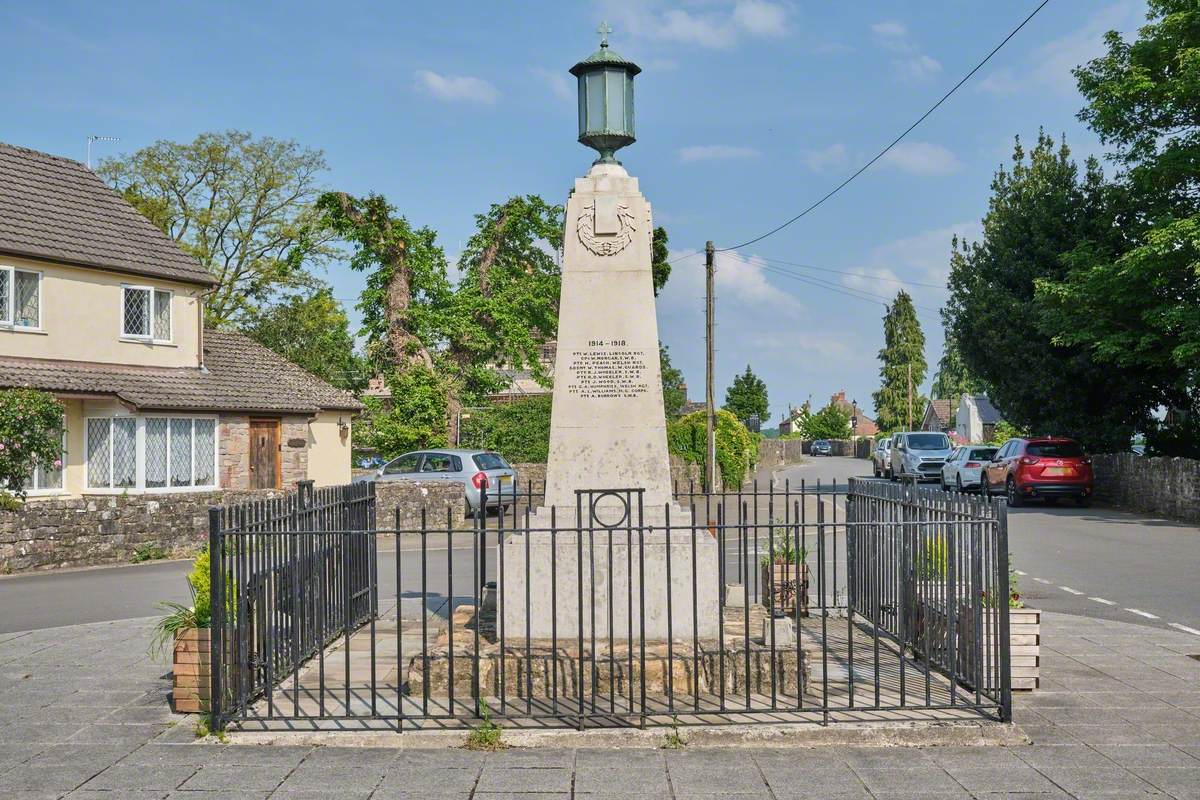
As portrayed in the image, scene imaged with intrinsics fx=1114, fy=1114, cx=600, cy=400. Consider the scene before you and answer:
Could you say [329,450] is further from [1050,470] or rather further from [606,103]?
[606,103]

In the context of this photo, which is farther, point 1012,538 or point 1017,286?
point 1017,286

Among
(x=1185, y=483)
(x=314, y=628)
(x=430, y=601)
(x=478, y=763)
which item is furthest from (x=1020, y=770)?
(x=1185, y=483)

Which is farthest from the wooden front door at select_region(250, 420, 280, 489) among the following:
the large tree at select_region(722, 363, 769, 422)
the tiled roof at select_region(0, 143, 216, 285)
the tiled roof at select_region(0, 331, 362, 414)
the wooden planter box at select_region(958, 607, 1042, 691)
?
the large tree at select_region(722, 363, 769, 422)

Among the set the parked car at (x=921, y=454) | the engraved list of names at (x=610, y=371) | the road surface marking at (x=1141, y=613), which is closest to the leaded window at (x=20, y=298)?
the engraved list of names at (x=610, y=371)

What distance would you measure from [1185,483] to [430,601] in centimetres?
1847

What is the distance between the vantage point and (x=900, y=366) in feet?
319

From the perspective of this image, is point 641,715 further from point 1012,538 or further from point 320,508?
point 1012,538

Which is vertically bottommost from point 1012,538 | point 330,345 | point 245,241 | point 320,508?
point 1012,538

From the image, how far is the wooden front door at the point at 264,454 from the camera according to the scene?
28.1m

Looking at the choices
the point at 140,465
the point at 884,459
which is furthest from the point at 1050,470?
the point at 140,465

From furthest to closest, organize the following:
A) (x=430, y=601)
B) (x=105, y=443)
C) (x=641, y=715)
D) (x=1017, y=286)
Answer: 1. (x=1017, y=286)
2. (x=105, y=443)
3. (x=430, y=601)
4. (x=641, y=715)

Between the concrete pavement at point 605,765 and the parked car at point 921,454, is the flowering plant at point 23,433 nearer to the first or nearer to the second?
the concrete pavement at point 605,765

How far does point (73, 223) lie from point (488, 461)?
10454 mm

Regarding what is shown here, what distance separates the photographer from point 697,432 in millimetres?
35500
